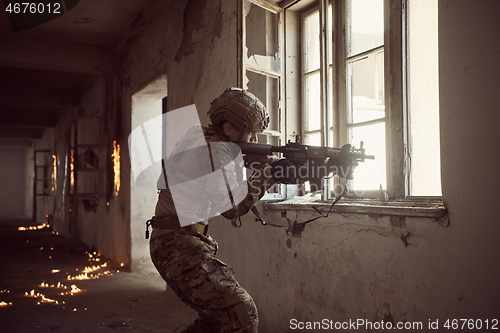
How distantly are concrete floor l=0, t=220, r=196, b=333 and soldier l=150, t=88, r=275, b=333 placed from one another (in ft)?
4.59

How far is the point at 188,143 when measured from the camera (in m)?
2.11

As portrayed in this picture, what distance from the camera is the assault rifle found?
2045mm

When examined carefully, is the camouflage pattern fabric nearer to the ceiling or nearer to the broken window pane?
the broken window pane

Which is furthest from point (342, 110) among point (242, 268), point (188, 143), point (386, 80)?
point (242, 268)

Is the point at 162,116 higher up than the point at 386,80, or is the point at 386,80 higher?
the point at 162,116

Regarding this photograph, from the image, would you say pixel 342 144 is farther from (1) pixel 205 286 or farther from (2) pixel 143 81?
(2) pixel 143 81

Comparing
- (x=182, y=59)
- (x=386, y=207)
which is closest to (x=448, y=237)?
(x=386, y=207)

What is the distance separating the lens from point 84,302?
13.4 feet

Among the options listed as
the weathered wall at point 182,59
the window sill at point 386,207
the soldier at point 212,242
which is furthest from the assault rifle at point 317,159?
the weathered wall at point 182,59

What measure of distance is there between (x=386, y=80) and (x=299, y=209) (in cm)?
95

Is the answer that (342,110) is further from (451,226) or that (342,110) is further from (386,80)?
(451,226)

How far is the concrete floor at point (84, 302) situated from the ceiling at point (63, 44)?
10.1 ft

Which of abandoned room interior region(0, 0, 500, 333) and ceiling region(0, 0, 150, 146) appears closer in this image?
abandoned room interior region(0, 0, 500, 333)

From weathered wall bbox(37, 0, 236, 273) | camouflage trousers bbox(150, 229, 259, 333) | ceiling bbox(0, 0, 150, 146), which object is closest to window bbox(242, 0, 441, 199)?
weathered wall bbox(37, 0, 236, 273)
